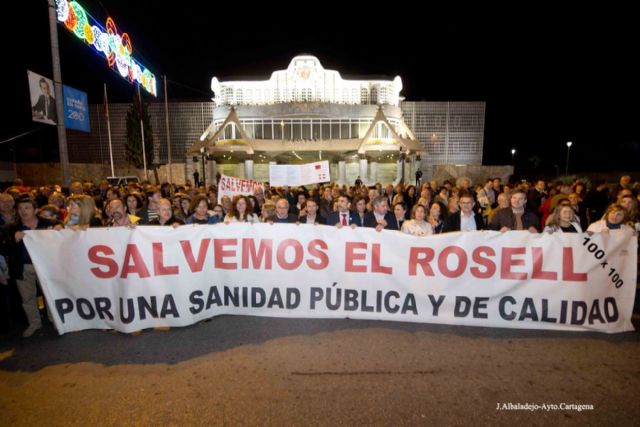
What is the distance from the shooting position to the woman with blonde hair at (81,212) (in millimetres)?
4969

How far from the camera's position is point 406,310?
4449mm

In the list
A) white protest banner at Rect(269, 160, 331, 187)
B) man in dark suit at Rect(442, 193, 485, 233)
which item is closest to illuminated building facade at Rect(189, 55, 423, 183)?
white protest banner at Rect(269, 160, 331, 187)

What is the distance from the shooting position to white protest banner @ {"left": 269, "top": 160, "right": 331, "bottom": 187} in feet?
26.2

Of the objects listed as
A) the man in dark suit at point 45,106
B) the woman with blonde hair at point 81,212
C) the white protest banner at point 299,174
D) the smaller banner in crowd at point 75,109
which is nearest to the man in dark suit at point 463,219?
the white protest banner at point 299,174

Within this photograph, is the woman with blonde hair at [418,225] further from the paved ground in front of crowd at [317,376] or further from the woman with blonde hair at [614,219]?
the woman with blonde hair at [614,219]

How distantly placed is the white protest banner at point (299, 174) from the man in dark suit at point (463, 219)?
3241mm

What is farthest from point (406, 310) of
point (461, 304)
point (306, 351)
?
point (306, 351)

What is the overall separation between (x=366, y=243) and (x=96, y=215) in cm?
423

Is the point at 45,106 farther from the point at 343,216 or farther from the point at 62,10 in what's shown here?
the point at 343,216

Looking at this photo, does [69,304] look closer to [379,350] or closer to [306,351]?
[306,351]

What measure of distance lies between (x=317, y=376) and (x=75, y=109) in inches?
399

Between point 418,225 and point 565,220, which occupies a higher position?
point 565,220

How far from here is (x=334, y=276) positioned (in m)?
4.57

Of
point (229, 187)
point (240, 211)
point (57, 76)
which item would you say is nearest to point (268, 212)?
point (240, 211)
